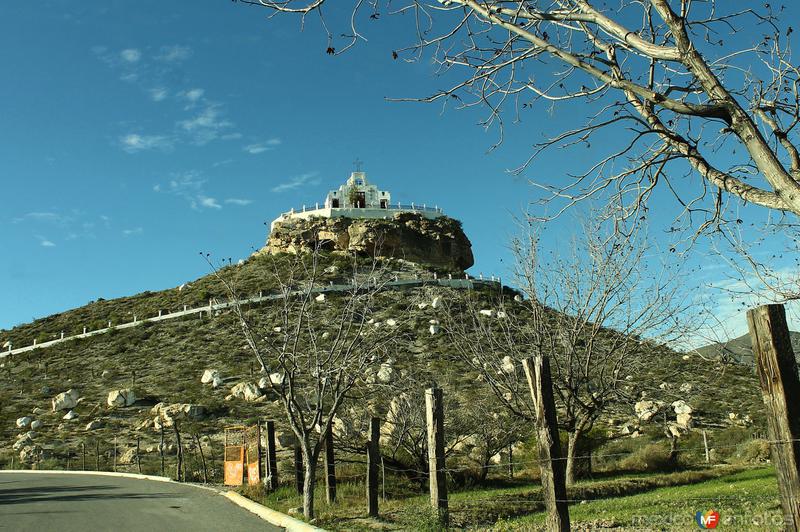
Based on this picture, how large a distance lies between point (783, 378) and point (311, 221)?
84.6m

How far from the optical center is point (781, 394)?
542cm

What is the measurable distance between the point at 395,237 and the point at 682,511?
252 feet

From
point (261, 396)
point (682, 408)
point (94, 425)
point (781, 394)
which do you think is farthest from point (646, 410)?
point (781, 394)

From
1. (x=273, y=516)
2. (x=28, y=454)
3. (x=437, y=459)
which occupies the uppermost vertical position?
(x=28, y=454)

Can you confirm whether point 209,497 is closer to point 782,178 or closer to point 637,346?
point 637,346

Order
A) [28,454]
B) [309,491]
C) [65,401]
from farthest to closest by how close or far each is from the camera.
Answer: [65,401] → [28,454] → [309,491]

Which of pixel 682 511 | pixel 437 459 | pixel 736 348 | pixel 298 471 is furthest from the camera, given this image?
pixel 298 471

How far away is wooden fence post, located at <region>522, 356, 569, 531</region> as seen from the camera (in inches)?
298

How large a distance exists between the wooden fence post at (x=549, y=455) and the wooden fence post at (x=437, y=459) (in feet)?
9.61

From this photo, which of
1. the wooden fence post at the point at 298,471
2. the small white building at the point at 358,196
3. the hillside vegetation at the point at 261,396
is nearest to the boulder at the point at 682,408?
the hillside vegetation at the point at 261,396

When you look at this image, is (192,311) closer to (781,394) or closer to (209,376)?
(209,376)

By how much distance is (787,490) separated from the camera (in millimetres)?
5297

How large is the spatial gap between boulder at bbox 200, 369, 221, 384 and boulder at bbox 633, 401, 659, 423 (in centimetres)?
2558

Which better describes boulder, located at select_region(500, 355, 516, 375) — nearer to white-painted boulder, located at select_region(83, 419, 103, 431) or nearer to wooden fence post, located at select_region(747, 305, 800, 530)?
wooden fence post, located at select_region(747, 305, 800, 530)
